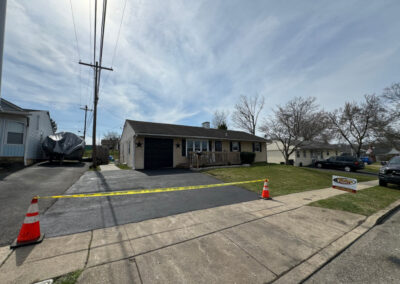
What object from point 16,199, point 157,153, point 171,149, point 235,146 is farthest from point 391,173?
point 16,199

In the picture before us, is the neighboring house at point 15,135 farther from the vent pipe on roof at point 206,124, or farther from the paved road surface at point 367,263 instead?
the paved road surface at point 367,263

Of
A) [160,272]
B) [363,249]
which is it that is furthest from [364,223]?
[160,272]

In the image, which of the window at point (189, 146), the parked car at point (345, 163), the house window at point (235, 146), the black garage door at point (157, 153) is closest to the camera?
the black garage door at point (157, 153)

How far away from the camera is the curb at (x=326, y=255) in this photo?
2.09 metres

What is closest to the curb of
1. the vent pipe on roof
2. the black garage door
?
the black garage door

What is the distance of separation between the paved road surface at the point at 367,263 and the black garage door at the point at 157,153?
11.3 meters

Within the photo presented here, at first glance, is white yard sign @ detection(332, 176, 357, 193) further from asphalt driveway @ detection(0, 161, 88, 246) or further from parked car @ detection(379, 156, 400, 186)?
asphalt driveway @ detection(0, 161, 88, 246)

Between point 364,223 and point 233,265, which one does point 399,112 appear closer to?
point 364,223

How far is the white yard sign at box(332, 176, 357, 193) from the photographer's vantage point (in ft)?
21.1

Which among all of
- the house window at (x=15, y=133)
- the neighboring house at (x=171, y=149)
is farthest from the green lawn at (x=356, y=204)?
the house window at (x=15, y=133)

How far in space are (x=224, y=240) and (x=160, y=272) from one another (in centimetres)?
129

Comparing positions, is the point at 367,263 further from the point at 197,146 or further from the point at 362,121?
the point at 362,121

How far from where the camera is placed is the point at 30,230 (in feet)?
8.65

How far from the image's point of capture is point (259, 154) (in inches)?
→ 733
